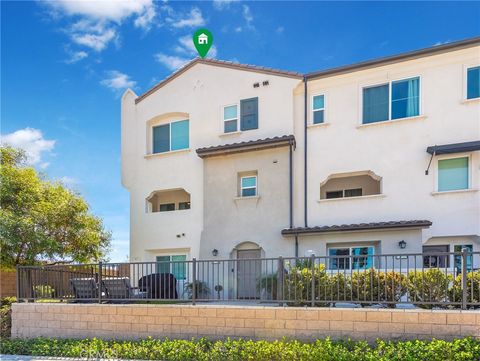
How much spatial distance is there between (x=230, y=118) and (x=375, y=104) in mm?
5718

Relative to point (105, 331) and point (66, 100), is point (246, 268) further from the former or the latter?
point (66, 100)

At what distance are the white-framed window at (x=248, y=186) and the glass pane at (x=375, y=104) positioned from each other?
4.80 meters

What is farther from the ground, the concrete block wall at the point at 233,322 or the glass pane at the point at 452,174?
the glass pane at the point at 452,174

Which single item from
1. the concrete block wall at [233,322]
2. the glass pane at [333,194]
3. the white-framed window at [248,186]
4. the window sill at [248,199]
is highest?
the white-framed window at [248,186]

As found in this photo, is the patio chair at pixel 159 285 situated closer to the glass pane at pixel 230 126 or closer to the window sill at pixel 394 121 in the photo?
the glass pane at pixel 230 126

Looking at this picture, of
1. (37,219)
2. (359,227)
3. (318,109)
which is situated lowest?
(359,227)

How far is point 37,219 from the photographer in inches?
550

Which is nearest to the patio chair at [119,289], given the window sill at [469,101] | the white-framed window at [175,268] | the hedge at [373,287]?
the white-framed window at [175,268]

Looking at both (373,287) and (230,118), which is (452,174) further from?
(230,118)

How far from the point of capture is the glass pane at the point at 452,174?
13523mm

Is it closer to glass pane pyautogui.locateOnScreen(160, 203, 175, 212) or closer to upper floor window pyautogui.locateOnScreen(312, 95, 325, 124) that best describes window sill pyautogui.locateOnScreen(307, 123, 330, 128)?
upper floor window pyautogui.locateOnScreen(312, 95, 325, 124)

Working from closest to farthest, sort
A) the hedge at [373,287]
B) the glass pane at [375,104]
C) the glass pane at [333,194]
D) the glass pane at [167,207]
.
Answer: the hedge at [373,287] < the glass pane at [375,104] < the glass pane at [333,194] < the glass pane at [167,207]

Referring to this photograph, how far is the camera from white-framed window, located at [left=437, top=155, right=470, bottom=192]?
531 inches

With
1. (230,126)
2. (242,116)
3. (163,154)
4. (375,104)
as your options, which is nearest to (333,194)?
(375,104)
